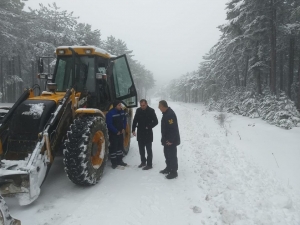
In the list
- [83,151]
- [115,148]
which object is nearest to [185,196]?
[83,151]

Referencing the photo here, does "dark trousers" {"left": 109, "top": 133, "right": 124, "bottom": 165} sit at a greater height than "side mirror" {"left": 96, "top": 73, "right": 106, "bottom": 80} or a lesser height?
lesser

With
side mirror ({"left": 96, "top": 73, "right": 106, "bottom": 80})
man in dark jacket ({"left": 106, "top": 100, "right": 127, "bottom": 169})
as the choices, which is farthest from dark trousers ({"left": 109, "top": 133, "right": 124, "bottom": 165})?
side mirror ({"left": 96, "top": 73, "right": 106, "bottom": 80})

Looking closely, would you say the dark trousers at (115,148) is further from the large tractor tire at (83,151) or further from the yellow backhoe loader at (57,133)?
the large tractor tire at (83,151)

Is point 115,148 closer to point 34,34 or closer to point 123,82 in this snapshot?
point 123,82

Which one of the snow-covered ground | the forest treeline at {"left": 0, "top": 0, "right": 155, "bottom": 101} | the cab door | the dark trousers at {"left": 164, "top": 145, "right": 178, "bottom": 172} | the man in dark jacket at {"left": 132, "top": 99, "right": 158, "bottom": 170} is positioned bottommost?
the snow-covered ground

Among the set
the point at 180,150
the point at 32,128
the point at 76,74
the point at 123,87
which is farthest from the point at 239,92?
the point at 32,128

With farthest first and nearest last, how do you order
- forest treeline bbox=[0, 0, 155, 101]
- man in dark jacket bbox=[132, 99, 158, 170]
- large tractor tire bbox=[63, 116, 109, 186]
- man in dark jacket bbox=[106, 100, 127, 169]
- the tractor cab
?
forest treeline bbox=[0, 0, 155, 101]
man in dark jacket bbox=[132, 99, 158, 170]
man in dark jacket bbox=[106, 100, 127, 169]
the tractor cab
large tractor tire bbox=[63, 116, 109, 186]

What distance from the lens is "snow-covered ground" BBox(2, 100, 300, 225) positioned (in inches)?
137

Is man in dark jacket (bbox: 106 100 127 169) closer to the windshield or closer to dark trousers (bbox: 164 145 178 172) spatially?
the windshield

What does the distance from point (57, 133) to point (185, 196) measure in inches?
106

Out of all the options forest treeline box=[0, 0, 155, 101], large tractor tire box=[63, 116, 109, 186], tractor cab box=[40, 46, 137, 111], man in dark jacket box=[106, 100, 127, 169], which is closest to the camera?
large tractor tire box=[63, 116, 109, 186]

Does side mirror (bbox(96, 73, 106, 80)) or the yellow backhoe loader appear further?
side mirror (bbox(96, 73, 106, 80))

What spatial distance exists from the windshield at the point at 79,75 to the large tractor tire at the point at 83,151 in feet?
4.09

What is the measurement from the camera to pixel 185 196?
4281mm
